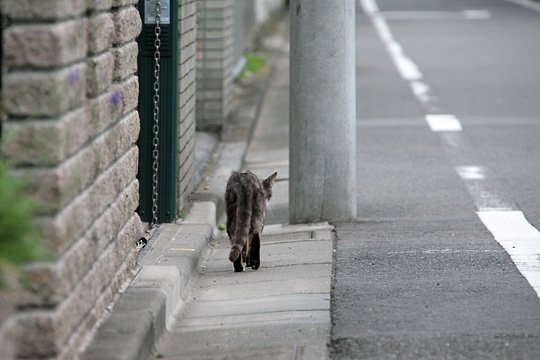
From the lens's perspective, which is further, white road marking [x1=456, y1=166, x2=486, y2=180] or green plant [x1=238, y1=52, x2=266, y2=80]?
green plant [x1=238, y1=52, x2=266, y2=80]

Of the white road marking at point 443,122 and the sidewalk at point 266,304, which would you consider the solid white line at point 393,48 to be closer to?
the white road marking at point 443,122

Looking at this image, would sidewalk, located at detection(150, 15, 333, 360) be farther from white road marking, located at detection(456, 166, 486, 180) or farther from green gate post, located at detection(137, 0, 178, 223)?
white road marking, located at detection(456, 166, 486, 180)

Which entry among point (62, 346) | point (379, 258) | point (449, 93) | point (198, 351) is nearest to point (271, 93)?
point (449, 93)

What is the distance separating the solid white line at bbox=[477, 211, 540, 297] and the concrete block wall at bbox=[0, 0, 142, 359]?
291cm

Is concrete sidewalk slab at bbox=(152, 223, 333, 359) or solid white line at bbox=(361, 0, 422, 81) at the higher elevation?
concrete sidewalk slab at bbox=(152, 223, 333, 359)

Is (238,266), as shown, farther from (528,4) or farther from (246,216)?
(528,4)

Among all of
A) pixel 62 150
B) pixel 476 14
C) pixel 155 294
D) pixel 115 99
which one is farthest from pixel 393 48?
pixel 62 150

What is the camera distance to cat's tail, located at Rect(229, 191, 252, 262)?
8594mm

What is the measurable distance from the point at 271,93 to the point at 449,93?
2696 mm

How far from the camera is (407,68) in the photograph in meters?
22.7

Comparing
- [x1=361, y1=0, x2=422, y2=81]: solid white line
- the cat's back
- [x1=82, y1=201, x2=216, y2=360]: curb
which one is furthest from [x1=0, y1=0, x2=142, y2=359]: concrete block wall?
[x1=361, y1=0, x2=422, y2=81]: solid white line

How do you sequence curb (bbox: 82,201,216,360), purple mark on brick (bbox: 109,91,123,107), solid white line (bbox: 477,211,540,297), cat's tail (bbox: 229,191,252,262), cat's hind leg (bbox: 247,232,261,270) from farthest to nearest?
cat's hind leg (bbox: 247,232,261,270), cat's tail (bbox: 229,191,252,262), solid white line (bbox: 477,211,540,297), purple mark on brick (bbox: 109,91,123,107), curb (bbox: 82,201,216,360)

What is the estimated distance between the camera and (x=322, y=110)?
10414mm

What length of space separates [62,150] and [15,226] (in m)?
0.58
